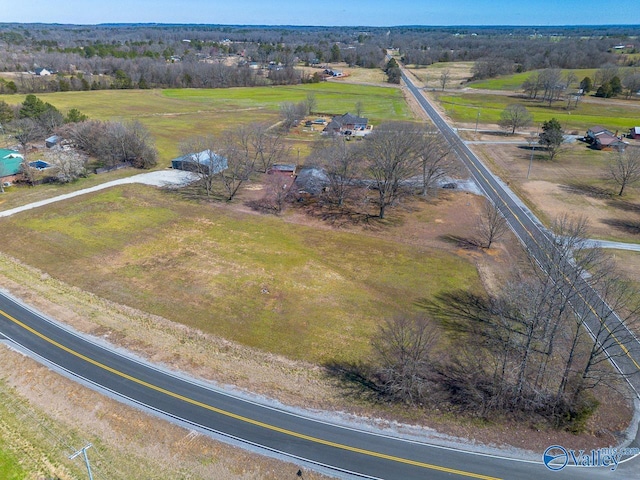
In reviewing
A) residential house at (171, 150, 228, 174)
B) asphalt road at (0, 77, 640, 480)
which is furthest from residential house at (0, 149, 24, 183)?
asphalt road at (0, 77, 640, 480)

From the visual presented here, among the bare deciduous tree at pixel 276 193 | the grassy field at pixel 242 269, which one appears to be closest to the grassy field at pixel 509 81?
the bare deciduous tree at pixel 276 193

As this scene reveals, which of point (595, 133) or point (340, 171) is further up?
point (595, 133)

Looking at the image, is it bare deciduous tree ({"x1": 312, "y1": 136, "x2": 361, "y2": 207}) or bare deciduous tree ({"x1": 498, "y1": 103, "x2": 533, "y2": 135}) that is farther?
bare deciduous tree ({"x1": 498, "y1": 103, "x2": 533, "y2": 135})

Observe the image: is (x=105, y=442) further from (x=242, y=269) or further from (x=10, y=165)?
(x=10, y=165)

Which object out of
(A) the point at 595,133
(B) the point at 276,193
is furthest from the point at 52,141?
(A) the point at 595,133

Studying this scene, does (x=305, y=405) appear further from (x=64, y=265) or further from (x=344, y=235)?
(x=64, y=265)

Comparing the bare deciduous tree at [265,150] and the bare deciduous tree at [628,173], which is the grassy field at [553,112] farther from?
the bare deciduous tree at [265,150]

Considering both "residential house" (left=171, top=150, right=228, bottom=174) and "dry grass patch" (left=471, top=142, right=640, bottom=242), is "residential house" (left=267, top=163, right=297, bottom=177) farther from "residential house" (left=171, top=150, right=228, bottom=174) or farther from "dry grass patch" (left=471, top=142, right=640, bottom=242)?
"dry grass patch" (left=471, top=142, right=640, bottom=242)

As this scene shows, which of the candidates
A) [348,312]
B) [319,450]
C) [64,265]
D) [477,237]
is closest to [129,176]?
[64,265]
